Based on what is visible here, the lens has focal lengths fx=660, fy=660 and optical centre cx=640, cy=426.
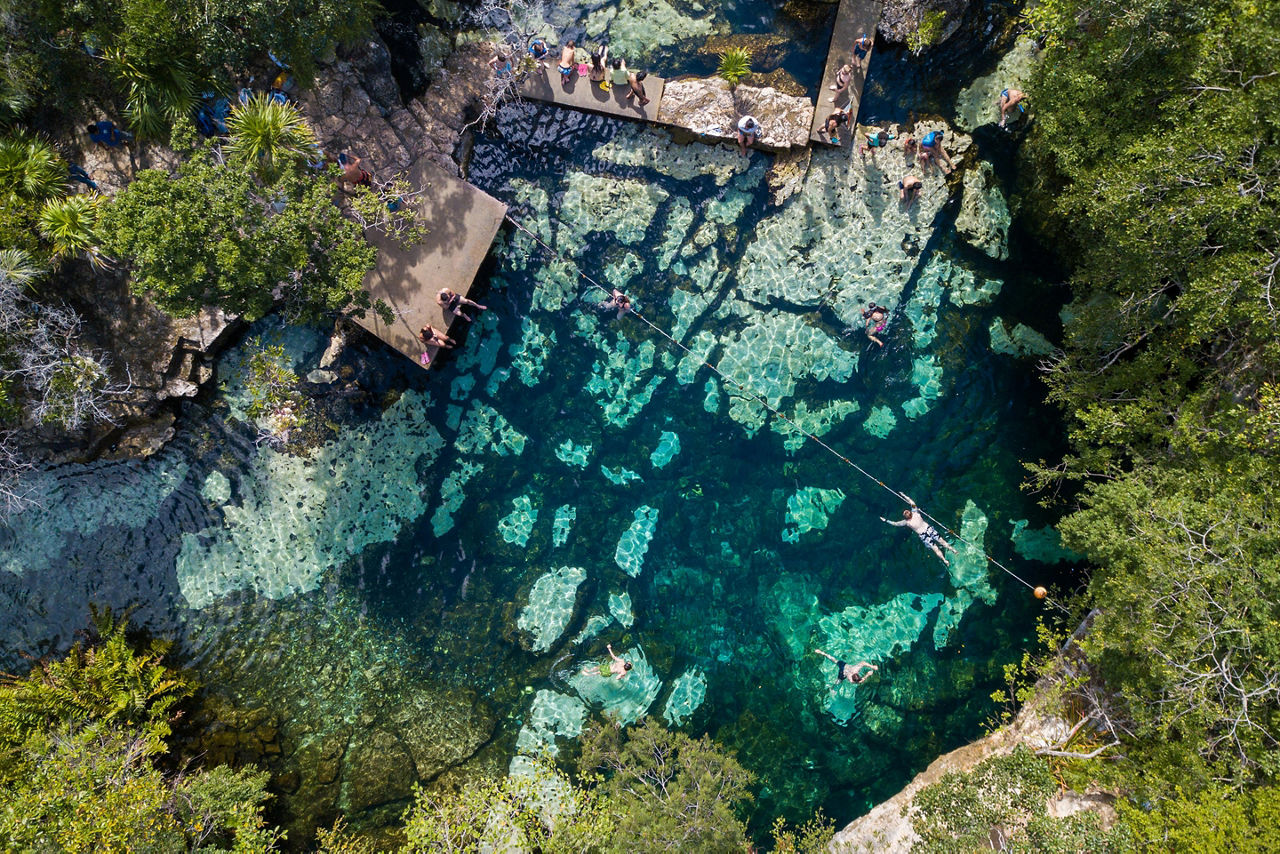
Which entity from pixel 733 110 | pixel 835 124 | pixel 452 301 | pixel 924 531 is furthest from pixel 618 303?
pixel 924 531

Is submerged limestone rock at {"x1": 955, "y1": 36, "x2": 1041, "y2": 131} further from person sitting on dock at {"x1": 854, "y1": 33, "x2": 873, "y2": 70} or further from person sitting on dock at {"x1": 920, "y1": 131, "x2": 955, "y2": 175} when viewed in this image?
person sitting on dock at {"x1": 854, "y1": 33, "x2": 873, "y2": 70}

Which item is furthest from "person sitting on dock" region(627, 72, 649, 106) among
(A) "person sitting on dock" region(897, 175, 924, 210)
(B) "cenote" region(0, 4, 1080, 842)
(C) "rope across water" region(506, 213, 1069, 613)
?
(A) "person sitting on dock" region(897, 175, 924, 210)

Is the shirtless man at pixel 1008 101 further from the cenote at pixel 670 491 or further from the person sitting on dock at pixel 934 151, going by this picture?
the person sitting on dock at pixel 934 151

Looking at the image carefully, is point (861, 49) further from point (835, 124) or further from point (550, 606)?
point (550, 606)

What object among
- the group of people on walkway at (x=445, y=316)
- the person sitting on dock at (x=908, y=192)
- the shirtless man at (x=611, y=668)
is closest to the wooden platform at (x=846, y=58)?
the person sitting on dock at (x=908, y=192)

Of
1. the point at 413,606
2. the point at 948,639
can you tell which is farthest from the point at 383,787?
the point at 948,639
